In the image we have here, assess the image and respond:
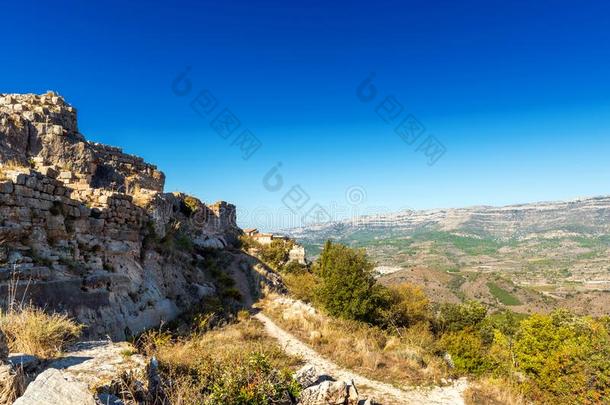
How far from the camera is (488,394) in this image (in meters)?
9.80

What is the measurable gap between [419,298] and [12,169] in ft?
98.5

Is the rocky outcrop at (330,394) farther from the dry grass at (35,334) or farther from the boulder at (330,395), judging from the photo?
the dry grass at (35,334)

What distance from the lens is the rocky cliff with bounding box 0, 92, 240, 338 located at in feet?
23.9

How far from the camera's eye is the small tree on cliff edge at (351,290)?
60.5 feet

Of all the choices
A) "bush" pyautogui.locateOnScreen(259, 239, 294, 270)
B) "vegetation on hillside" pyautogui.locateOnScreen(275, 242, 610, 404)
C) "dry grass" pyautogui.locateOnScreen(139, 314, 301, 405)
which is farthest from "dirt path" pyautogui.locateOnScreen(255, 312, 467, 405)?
"bush" pyautogui.locateOnScreen(259, 239, 294, 270)

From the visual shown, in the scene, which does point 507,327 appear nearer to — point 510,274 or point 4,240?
point 4,240

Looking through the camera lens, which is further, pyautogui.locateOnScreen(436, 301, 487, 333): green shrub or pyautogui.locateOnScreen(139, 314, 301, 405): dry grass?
pyautogui.locateOnScreen(436, 301, 487, 333): green shrub

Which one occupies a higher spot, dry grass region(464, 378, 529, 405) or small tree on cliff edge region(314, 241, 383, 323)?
small tree on cliff edge region(314, 241, 383, 323)

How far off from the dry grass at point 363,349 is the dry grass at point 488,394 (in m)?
0.96

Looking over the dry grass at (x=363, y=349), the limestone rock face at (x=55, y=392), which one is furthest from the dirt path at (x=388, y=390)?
the limestone rock face at (x=55, y=392)

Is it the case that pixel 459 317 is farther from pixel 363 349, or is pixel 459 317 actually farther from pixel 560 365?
pixel 363 349

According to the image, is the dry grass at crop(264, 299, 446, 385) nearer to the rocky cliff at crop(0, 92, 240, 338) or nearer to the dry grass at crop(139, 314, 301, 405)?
the dry grass at crop(139, 314, 301, 405)

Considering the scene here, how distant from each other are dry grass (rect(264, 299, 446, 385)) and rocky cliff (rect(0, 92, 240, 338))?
453 cm

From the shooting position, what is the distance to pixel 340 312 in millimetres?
18266
